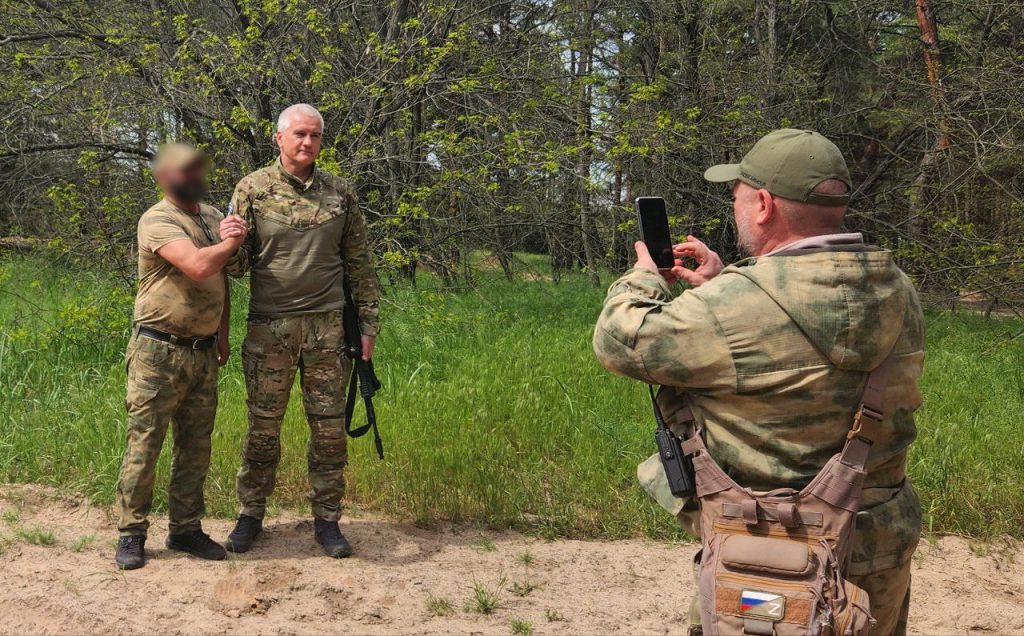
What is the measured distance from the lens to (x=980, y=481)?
5418mm

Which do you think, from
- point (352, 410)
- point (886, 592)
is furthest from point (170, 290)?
point (886, 592)

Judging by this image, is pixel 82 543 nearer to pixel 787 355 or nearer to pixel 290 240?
pixel 290 240

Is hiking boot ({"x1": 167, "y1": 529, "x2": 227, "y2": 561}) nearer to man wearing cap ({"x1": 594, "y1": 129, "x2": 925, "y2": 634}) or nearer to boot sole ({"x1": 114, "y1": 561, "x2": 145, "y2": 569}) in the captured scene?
boot sole ({"x1": 114, "y1": 561, "x2": 145, "y2": 569})

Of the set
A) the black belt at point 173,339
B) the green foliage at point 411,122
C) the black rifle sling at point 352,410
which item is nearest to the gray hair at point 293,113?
A: the black belt at point 173,339

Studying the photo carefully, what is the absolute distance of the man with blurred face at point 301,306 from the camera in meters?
4.38

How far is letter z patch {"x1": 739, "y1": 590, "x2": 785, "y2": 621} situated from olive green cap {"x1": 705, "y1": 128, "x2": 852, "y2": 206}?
0.99 m

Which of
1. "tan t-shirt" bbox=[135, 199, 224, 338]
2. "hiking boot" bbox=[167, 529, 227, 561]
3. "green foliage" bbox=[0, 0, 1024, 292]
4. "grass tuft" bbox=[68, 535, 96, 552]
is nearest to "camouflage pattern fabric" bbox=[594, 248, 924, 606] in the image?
"tan t-shirt" bbox=[135, 199, 224, 338]

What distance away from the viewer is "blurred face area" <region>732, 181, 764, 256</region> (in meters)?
2.32

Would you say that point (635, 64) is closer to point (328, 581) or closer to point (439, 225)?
point (439, 225)

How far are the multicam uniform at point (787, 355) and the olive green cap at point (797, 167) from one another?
0.16 meters

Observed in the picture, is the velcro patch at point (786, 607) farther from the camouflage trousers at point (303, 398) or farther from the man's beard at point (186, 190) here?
the man's beard at point (186, 190)

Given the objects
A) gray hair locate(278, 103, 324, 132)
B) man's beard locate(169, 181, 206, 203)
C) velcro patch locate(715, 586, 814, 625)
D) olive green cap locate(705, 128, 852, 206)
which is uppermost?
gray hair locate(278, 103, 324, 132)

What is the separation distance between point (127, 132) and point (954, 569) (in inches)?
360

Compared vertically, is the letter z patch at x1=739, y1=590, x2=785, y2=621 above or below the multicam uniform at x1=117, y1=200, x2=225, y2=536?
below
